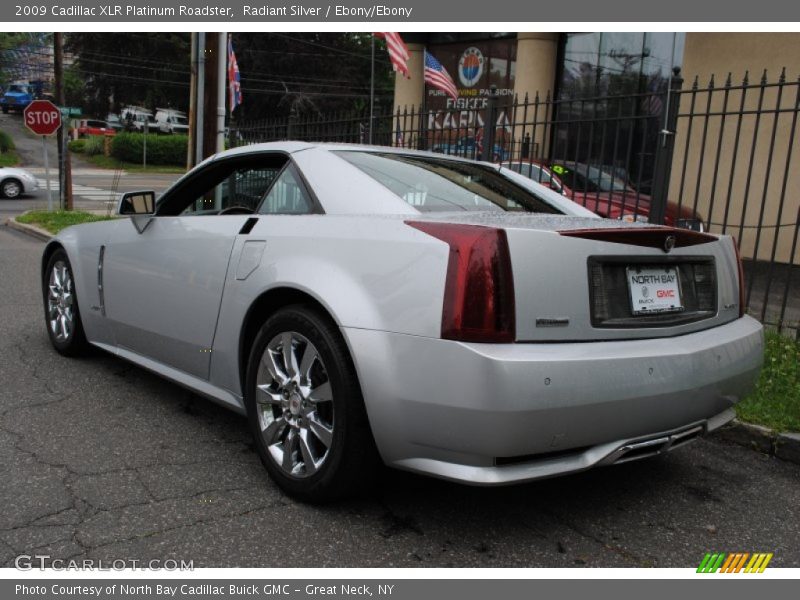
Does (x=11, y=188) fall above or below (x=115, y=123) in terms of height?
below

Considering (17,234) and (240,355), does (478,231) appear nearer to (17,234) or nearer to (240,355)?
(240,355)

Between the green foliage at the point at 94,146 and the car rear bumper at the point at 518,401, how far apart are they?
48.5 metres

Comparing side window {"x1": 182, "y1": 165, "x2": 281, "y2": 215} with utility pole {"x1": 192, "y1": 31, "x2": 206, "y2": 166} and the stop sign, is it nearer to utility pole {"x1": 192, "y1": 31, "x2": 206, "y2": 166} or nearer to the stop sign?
utility pole {"x1": 192, "y1": 31, "x2": 206, "y2": 166}

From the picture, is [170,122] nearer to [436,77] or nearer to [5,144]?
[5,144]

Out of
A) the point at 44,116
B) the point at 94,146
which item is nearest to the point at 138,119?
A: the point at 94,146

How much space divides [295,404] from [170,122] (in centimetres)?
5499

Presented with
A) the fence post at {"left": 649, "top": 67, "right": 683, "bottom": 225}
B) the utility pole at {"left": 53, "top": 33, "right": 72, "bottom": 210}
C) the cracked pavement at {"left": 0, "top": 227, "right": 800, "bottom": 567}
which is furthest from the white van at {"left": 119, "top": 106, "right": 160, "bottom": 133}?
the cracked pavement at {"left": 0, "top": 227, "right": 800, "bottom": 567}

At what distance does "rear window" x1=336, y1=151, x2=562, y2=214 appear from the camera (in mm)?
3238

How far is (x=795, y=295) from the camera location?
898cm

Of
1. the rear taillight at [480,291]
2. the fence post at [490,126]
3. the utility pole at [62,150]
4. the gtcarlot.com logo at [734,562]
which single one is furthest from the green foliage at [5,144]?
the gtcarlot.com logo at [734,562]

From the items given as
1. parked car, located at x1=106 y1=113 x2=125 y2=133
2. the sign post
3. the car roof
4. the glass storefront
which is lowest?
the car roof

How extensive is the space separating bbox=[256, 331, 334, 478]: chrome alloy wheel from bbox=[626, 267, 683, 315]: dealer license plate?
1237 mm

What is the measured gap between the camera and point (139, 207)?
4.10m

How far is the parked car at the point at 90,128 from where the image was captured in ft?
167
